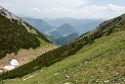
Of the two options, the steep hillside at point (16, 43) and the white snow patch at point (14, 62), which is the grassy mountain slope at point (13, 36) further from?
the white snow patch at point (14, 62)

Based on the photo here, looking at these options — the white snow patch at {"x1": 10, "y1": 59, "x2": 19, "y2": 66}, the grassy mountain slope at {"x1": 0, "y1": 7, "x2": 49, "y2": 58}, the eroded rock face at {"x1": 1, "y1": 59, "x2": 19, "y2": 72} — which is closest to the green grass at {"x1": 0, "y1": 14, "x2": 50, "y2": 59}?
the grassy mountain slope at {"x1": 0, "y1": 7, "x2": 49, "y2": 58}

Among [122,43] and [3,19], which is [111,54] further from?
[3,19]

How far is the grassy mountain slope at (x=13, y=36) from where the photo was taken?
106500 mm

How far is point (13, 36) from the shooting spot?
387 ft

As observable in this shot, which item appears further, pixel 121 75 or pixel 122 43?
pixel 122 43

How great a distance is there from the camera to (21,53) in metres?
105

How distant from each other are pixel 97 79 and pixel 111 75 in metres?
1.87

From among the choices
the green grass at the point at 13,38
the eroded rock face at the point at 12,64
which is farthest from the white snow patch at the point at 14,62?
the green grass at the point at 13,38

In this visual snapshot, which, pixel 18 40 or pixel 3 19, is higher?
pixel 3 19

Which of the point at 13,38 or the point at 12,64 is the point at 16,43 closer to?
the point at 13,38

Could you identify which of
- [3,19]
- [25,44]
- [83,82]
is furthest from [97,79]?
[3,19]

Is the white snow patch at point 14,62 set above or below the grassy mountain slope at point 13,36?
below

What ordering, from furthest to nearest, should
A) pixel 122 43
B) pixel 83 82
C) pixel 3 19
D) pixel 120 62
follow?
pixel 3 19 → pixel 122 43 → pixel 120 62 → pixel 83 82

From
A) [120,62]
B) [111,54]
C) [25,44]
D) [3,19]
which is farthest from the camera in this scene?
[3,19]
